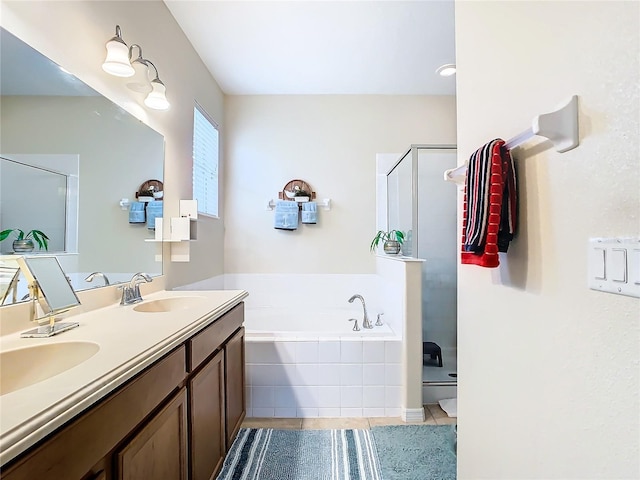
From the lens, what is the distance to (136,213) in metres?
1.81

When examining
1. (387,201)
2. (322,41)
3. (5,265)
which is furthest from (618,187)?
(387,201)

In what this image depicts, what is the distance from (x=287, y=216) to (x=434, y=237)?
1404 mm

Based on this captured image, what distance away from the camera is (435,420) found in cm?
221

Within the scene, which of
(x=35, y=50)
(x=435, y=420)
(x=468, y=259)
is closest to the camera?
(x=468, y=259)

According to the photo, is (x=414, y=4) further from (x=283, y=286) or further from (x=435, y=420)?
(x=435, y=420)

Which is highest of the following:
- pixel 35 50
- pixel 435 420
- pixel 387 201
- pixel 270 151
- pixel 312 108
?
pixel 312 108

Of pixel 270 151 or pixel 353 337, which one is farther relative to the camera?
pixel 270 151

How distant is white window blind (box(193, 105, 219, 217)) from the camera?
8.88 feet

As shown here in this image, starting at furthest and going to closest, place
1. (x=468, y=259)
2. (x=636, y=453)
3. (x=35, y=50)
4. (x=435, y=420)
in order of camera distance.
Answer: (x=435, y=420) < (x=35, y=50) < (x=468, y=259) < (x=636, y=453)

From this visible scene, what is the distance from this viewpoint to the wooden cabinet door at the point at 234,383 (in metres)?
1.63

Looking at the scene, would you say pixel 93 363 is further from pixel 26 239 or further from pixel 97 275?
pixel 97 275

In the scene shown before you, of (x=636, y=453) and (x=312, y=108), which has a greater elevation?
(x=312, y=108)

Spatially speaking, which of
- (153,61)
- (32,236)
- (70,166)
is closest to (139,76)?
(153,61)

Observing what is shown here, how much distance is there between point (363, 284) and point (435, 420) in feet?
4.53
